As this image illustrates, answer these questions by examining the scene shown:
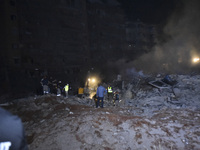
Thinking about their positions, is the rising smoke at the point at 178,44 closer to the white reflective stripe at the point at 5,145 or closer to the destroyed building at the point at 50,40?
the destroyed building at the point at 50,40

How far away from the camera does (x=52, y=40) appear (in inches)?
624

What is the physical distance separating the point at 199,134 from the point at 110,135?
3.09m

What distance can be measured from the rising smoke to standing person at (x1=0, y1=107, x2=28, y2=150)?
24.8 meters

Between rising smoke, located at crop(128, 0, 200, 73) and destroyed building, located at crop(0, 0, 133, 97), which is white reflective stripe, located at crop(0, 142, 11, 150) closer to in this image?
destroyed building, located at crop(0, 0, 133, 97)

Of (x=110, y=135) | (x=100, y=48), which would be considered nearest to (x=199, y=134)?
(x=110, y=135)

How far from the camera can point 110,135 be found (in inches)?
176

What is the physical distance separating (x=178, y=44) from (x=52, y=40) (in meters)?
25.2

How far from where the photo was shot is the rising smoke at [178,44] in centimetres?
2608

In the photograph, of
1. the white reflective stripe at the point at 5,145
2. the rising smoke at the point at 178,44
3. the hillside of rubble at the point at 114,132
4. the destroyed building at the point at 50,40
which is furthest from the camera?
the rising smoke at the point at 178,44

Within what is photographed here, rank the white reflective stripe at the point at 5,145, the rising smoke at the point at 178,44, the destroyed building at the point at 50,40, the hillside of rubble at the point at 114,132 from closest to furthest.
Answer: the white reflective stripe at the point at 5,145 → the hillside of rubble at the point at 114,132 → the destroyed building at the point at 50,40 → the rising smoke at the point at 178,44

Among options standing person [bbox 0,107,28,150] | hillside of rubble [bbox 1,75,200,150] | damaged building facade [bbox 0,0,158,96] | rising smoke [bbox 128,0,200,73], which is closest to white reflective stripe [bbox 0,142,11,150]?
standing person [bbox 0,107,28,150]

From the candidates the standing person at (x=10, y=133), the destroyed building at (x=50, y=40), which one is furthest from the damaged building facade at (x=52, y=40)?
the standing person at (x=10, y=133)

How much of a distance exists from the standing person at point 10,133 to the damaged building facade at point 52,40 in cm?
1314

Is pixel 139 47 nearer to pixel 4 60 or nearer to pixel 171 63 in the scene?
pixel 171 63
